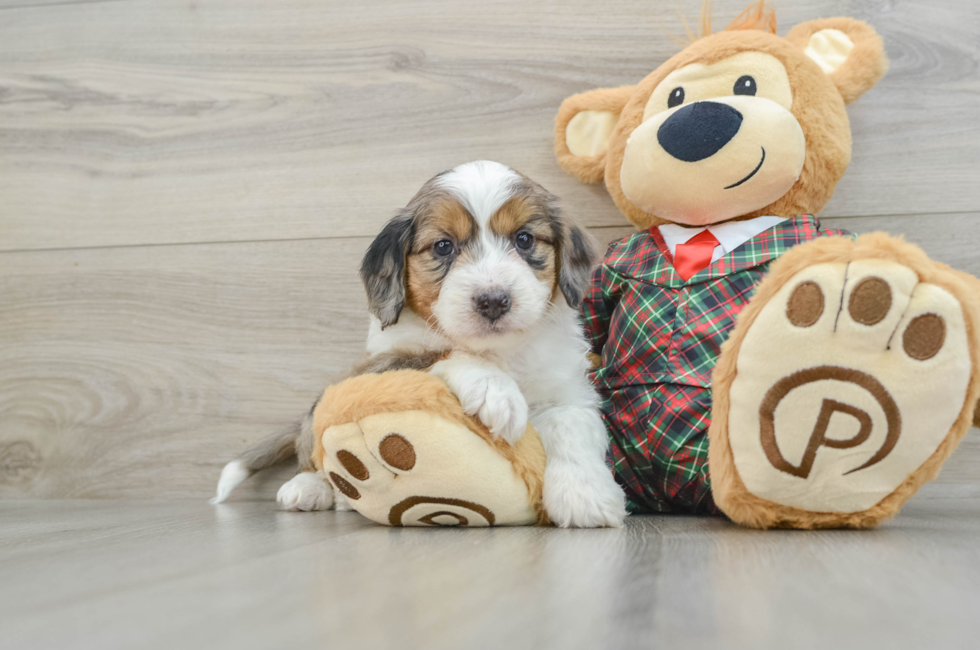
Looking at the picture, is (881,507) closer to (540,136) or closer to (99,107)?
(540,136)

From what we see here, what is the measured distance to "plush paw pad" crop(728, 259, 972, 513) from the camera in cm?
91

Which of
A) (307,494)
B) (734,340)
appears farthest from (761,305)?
(307,494)

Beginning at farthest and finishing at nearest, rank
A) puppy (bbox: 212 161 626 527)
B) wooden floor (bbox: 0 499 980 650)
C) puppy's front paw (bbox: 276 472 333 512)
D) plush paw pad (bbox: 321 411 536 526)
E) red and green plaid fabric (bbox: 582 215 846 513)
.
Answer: puppy's front paw (bbox: 276 472 333 512) < red and green plaid fabric (bbox: 582 215 846 513) < puppy (bbox: 212 161 626 527) < plush paw pad (bbox: 321 411 536 526) < wooden floor (bbox: 0 499 980 650)

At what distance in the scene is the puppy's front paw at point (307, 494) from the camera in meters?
1.59

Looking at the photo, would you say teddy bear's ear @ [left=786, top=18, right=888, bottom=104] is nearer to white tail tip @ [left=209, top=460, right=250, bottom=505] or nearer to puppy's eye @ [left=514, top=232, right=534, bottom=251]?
puppy's eye @ [left=514, top=232, right=534, bottom=251]

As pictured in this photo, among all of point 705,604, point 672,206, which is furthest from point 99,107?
point 705,604

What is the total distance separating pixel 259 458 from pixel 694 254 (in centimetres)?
119

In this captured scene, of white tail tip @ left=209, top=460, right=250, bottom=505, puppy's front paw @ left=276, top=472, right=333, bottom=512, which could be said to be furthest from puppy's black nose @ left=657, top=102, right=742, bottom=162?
white tail tip @ left=209, top=460, right=250, bottom=505

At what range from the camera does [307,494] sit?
159cm

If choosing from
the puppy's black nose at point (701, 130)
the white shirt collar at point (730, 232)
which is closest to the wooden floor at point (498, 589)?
the white shirt collar at point (730, 232)

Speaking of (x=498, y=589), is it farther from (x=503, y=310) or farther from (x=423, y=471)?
(x=503, y=310)

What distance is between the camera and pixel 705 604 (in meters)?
0.66

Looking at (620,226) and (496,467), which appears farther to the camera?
(620,226)

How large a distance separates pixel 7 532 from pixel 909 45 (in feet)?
7.41
